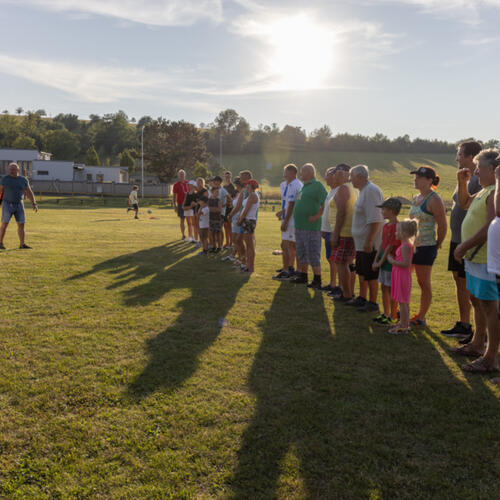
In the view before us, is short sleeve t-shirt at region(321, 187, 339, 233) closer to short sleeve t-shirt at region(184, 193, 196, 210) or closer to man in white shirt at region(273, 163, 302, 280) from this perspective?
man in white shirt at region(273, 163, 302, 280)

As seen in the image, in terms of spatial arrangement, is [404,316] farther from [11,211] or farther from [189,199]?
[11,211]

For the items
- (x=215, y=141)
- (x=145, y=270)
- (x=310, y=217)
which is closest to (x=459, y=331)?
(x=310, y=217)

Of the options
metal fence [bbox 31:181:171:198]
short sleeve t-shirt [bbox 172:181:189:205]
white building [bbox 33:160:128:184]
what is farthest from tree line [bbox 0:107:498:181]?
short sleeve t-shirt [bbox 172:181:189:205]

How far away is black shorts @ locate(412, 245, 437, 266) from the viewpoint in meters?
4.91

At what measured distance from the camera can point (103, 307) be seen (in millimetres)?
5586

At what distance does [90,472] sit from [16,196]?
9.41 meters

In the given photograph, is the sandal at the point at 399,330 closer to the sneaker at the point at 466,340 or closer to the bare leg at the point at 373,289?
the sneaker at the point at 466,340

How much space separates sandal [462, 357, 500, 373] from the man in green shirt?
136 inches

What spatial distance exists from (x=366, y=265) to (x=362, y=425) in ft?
9.91

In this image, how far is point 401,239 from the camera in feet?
15.7

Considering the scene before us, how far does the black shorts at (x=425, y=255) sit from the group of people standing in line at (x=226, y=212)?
3.89m

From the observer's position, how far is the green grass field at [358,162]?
265 ft

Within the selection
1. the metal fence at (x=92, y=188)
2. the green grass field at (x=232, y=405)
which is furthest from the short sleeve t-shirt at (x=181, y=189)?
the metal fence at (x=92, y=188)

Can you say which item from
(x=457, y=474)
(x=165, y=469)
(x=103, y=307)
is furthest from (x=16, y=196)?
(x=457, y=474)
